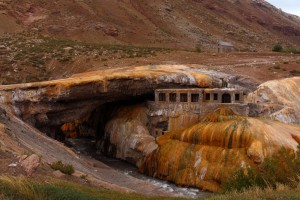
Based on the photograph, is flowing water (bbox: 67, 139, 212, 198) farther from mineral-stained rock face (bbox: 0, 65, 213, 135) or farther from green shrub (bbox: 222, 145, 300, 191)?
green shrub (bbox: 222, 145, 300, 191)

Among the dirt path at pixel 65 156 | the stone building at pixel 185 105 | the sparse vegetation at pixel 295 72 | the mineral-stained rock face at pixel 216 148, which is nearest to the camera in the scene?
the dirt path at pixel 65 156

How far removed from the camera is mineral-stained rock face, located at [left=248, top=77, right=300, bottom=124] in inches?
1241

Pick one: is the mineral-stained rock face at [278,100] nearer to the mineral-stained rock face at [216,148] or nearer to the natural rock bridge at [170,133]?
the natural rock bridge at [170,133]

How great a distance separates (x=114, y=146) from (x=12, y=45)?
2655 centimetres

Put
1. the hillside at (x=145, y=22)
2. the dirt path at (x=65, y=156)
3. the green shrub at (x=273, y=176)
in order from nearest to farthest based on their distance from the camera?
1. the green shrub at (x=273, y=176)
2. the dirt path at (x=65, y=156)
3. the hillside at (x=145, y=22)

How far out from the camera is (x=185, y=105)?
106ft

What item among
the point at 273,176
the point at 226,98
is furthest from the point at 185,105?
the point at 273,176

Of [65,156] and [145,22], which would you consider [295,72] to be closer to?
[65,156]

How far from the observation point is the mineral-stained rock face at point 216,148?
2638 centimetres

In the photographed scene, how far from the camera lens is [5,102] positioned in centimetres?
2961

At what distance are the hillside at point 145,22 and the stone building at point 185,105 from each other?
111 feet

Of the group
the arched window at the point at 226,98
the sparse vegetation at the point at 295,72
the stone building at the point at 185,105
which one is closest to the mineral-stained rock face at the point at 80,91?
the stone building at the point at 185,105

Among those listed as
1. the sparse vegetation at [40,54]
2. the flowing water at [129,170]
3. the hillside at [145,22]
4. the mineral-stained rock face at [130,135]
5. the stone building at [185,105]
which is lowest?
the flowing water at [129,170]

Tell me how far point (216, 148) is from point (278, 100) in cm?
797
